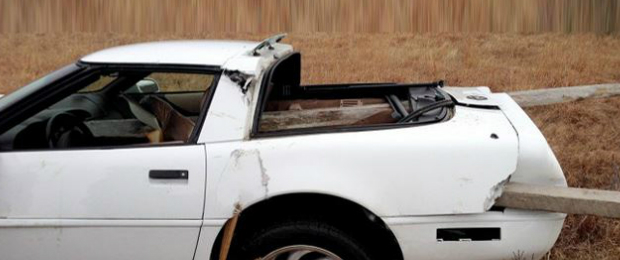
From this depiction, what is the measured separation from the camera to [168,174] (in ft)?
8.87

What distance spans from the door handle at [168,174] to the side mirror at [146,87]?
3.82 feet

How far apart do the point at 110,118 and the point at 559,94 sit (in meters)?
5.53

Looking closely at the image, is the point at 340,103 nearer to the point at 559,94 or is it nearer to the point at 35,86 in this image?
the point at 35,86

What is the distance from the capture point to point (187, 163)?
8.87 ft

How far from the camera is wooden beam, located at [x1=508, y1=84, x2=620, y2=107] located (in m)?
7.29

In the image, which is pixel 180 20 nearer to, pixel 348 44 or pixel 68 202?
pixel 68 202

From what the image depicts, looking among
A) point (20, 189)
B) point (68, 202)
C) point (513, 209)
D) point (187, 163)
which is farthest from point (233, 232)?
point (513, 209)

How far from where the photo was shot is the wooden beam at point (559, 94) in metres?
7.29

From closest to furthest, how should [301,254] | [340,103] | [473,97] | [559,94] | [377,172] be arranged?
1. [377,172]
2. [301,254]
3. [473,97]
4. [340,103]
5. [559,94]

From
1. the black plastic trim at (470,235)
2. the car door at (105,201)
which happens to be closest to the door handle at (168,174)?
the car door at (105,201)

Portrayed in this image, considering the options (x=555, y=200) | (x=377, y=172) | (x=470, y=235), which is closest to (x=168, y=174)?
(x=377, y=172)

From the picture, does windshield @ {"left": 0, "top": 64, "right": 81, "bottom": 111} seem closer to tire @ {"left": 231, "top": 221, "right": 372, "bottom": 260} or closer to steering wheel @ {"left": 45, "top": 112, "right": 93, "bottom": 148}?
steering wheel @ {"left": 45, "top": 112, "right": 93, "bottom": 148}

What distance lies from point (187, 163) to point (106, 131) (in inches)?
32.5

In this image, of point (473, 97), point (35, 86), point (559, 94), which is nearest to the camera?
point (35, 86)
